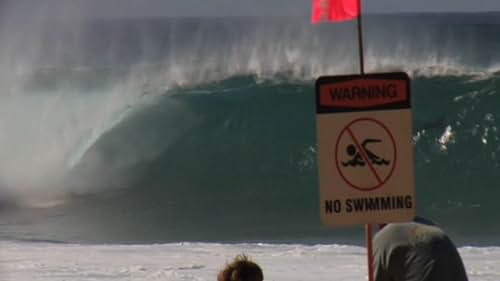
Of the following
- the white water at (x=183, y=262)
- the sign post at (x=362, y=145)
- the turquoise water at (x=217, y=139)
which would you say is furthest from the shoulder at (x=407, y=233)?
the turquoise water at (x=217, y=139)

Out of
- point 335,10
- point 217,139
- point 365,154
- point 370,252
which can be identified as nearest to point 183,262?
point 335,10

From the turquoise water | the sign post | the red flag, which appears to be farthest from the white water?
the sign post

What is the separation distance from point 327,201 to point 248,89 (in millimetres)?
17315

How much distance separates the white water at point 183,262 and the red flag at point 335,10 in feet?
12.5

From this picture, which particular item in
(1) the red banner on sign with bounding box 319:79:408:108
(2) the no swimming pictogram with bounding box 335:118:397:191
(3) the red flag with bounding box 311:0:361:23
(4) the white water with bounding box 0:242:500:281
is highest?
(3) the red flag with bounding box 311:0:361:23

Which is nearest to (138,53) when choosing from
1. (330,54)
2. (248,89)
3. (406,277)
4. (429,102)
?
(330,54)

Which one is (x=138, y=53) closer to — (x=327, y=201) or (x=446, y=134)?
(x=446, y=134)

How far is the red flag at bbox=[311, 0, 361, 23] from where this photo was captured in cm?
608

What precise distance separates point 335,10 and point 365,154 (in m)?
0.69

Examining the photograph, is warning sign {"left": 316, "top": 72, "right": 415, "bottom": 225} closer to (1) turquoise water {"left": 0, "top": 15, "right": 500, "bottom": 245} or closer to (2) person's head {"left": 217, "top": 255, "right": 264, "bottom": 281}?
(2) person's head {"left": 217, "top": 255, "right": 264, "bottom": 281}

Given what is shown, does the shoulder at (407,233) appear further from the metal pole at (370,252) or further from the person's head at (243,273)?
the person's head at (243,273)

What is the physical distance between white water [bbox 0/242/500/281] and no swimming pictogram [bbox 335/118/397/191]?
4078 mm

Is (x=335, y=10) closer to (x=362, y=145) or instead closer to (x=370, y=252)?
(x=362, y=145)

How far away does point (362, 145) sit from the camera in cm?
578
